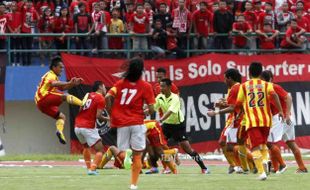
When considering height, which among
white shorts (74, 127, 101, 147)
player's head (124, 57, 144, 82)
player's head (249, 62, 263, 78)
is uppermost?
player's head (124, 57, 144, 82)

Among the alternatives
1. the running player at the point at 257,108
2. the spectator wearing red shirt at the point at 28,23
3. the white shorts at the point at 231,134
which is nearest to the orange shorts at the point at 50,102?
the white shorts at the point at 231,134

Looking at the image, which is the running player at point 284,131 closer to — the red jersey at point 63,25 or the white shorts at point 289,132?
the white shorts at point 289,132

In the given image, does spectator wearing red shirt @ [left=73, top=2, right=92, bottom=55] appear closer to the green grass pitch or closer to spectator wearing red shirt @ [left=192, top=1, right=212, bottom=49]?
spectator wearing red shirt @ [left=192, top=1, right=212, bottom=49]

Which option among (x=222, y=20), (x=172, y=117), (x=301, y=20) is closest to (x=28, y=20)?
(x=222, y=20)

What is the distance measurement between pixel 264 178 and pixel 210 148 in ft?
44.9

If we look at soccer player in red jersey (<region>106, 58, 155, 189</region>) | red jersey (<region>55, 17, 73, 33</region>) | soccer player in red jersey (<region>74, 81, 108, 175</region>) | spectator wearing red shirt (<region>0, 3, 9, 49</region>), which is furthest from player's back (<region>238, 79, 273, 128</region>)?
spectator wearing red shirt (<region>0, 3, 9, 49</region>)

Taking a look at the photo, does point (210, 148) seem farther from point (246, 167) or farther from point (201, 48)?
point (246, 167)

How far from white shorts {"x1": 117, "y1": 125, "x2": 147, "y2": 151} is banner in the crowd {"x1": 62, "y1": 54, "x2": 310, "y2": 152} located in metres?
14.2

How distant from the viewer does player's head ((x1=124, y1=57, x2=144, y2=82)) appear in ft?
56.2

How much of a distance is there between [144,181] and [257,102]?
2.49 meters

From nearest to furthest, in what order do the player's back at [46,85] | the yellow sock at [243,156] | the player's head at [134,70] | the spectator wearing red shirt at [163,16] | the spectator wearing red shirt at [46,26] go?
1. the player's head at [134,70]
2. the yellow sock at [243,156]
3. the player's back at [46,85]
4. the spectator wearing red shirt at [163,16]
5. the spectator wearing red shirt at [46,26]

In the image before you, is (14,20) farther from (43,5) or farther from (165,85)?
(165,85)

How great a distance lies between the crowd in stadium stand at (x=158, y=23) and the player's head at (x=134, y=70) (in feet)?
44.5

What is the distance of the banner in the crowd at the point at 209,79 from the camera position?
105ft
